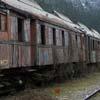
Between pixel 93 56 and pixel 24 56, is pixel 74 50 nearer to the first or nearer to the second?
pixel 93 56

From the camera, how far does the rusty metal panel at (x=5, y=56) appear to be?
13.5 m

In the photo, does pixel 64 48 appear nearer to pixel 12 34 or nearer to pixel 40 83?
pixel 40 83

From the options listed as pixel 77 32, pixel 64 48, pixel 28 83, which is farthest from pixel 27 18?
pixel 77 32

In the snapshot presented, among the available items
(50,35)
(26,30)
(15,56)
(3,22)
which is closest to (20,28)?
(26,30)

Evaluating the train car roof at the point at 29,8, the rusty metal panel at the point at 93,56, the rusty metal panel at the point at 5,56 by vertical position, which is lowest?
the rusty metal panel at the point at 5,56

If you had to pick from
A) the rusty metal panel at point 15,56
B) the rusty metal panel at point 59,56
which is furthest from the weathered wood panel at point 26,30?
the rusty metal panel at point 59,56

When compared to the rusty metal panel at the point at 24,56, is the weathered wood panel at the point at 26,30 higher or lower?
higher

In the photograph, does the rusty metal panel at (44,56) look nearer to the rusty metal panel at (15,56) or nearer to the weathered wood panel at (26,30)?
the weathered wood panel at (26,30)

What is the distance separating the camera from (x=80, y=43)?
28.5 meters

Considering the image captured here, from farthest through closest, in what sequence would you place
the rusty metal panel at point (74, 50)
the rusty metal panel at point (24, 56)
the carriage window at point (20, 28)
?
the rusty metal panel at point (74, 50) < the carriage window at point (20, 28) < the rusty metal panel at point (24, 56)

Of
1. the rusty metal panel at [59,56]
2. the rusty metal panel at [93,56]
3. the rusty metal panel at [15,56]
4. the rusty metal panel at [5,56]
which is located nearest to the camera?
the rusty metal panel at [5,56]

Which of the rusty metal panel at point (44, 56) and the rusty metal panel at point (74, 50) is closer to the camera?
the rusty metal panel at point (44, 56)

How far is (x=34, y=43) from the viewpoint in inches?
680

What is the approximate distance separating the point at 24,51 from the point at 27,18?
59.8 inches
